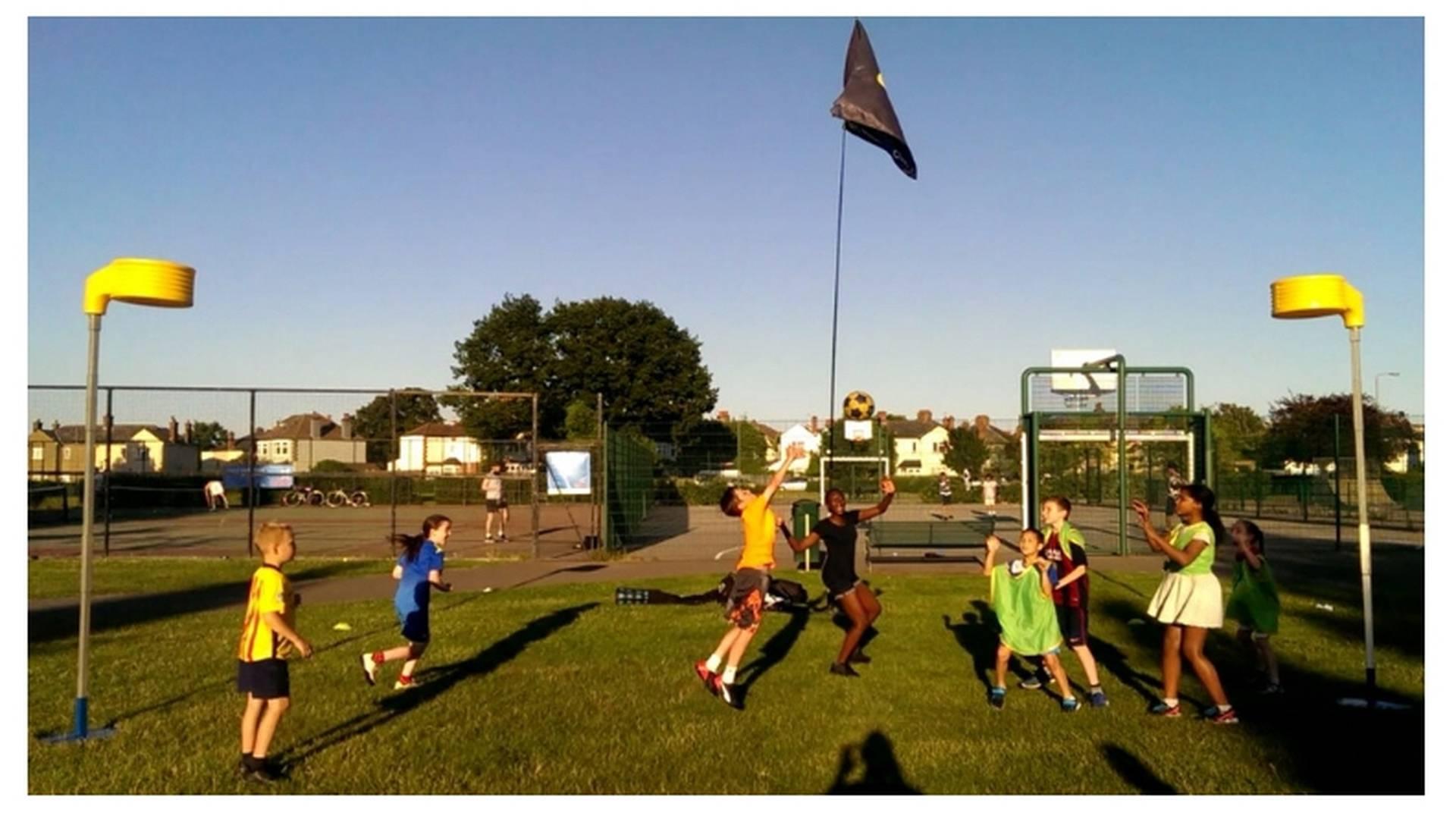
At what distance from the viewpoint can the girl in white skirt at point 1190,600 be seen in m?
8.45

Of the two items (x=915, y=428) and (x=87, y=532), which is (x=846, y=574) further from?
(x=915, y=428)

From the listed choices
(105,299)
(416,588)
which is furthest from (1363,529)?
(105,299)

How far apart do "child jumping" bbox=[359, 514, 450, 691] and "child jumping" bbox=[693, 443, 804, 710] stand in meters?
2.23

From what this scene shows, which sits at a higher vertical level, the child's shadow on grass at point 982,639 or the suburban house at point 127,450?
the suburban house at point 127,450

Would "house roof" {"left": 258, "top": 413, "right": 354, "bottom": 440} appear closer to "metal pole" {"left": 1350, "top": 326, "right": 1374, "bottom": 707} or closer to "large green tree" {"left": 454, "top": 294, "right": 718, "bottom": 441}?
"metal pole" {"left": 1350, "top": 326, "right": 1374, "bottom": 707}

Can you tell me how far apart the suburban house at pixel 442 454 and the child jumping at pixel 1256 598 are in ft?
54.5

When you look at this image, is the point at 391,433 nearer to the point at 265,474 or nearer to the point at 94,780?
the point at 265,474

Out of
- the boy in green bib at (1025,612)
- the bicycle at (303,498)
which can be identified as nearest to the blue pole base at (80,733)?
the boy in green bib at (1025,612)

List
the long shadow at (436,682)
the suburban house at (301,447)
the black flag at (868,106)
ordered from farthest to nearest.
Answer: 1. the suburban house at (301,447)
2. the black flag at (868,106)
3. the long shadow at (436,682)

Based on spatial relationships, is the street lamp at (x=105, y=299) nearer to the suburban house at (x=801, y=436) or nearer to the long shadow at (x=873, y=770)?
the long shadow at (x=873, y=770)

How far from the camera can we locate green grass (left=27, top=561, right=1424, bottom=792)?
697 cm

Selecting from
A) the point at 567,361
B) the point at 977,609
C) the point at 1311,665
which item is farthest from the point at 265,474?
the point at 567,361

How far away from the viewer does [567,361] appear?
74.1 m

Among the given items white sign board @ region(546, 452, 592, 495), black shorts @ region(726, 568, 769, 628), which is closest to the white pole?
black shorts @ region(726, 568, 769, 628)
